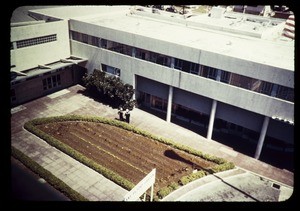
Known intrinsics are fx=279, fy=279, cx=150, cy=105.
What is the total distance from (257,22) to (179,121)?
66.8 ft

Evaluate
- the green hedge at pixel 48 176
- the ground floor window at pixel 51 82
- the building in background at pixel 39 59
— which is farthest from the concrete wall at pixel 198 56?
the green hedge at pixel 48 176

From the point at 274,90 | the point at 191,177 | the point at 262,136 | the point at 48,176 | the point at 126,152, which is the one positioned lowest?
Answer: the point at 126,152

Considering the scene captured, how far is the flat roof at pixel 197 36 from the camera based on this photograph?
24222 millimetres

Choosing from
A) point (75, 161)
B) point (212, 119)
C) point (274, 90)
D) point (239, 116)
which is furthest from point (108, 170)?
point (274, 90)

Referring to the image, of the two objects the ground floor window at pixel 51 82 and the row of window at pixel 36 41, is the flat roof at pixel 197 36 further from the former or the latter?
the ground floor window at pixel 51 82

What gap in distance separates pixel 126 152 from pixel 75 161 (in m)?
4.42

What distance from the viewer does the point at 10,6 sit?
20.2 feet

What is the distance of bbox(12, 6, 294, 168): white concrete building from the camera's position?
2309cm

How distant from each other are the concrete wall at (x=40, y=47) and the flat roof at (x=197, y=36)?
9.52 ft

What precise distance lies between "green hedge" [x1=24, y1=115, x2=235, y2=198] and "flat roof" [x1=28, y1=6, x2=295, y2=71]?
8897mm

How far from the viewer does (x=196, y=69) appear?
85.4 feet

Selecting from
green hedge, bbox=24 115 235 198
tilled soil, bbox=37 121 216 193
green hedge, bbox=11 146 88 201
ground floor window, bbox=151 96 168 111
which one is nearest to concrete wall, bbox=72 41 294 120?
ground floor window, bbox=151 96 168 111

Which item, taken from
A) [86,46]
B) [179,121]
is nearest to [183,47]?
[179,121]

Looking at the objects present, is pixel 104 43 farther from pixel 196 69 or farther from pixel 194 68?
pixel 196 69
